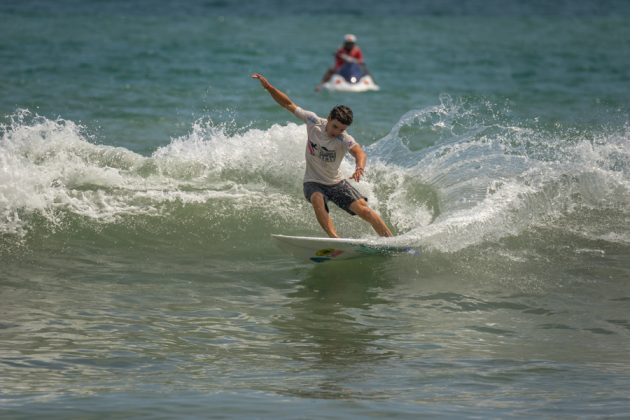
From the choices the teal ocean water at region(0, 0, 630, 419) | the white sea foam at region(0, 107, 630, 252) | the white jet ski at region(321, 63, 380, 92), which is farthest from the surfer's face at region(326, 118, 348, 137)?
the white jet ski at region(321, 63, 380, 92)

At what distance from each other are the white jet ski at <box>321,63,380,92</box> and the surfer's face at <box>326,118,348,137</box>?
43.9 ft

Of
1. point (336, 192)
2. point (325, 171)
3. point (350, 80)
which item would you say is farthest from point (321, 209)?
point (350, 80)

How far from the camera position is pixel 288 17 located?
4222cm

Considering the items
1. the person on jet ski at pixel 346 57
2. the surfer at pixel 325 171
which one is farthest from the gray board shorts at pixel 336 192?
the person on jet ski at pixel 346 57

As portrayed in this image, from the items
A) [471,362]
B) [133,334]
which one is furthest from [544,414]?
[133,334]

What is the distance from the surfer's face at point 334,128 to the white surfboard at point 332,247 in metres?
1.06

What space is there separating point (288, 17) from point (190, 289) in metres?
34.1

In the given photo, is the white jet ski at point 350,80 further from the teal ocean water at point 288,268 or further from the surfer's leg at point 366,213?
the surfer's leg at point 366,213

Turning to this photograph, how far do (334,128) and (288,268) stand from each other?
1581 millimetres

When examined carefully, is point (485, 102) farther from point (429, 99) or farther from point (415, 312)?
point (415, 312)

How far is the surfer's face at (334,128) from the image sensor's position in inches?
379

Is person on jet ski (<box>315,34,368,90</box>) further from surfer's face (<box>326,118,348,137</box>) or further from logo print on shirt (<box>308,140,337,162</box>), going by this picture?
surfer's face (<box>326,118,348,137</box>)

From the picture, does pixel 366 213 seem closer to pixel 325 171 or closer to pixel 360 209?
pixel 360 209

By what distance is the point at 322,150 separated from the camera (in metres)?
9.89
